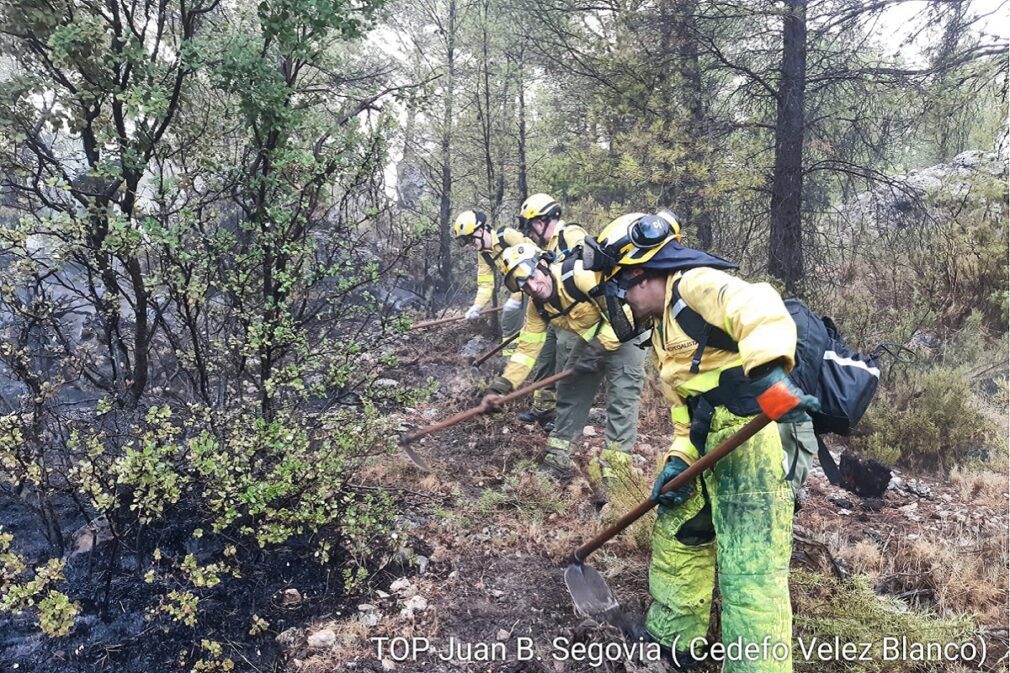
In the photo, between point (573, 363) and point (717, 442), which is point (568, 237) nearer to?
point (573, 363)

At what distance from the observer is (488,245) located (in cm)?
720

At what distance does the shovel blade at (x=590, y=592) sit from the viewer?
305 centimetres

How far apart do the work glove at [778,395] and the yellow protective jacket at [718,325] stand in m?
0.04

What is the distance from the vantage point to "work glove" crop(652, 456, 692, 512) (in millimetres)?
2766

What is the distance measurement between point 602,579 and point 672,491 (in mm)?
840

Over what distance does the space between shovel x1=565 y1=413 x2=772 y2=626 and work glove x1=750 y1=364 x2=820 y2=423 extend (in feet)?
1.36

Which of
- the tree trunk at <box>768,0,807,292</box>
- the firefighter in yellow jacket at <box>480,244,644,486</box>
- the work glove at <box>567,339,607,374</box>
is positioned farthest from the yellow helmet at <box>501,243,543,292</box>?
the tree trunk at <box>768,0,807,292</box>

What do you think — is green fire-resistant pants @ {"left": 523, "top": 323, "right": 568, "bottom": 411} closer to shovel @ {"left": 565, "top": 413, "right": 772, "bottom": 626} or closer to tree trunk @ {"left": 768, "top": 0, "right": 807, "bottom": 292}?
tree trunk @ {"left": 768, "top": 0, "right": 807, "bottom": 292}

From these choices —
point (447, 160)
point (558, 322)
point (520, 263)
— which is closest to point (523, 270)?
point (520, 263)

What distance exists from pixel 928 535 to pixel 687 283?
2.96 m

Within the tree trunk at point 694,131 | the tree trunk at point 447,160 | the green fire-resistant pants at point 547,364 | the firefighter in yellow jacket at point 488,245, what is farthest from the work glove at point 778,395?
the tree trunk at point 447,160

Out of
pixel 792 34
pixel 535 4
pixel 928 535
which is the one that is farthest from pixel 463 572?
pixel 535 4

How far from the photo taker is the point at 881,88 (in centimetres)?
749

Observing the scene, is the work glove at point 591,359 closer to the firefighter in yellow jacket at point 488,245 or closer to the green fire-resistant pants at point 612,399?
the green fire-resistant pants at point 612,399
